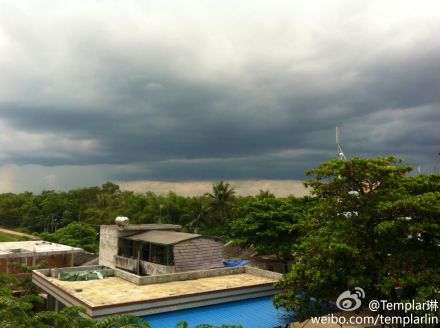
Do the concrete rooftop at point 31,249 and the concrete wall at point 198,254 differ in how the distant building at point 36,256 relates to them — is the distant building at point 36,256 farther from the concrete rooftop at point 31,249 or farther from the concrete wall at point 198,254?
the concrete wall at point 198,254

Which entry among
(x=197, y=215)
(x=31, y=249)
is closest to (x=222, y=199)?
(x=197, y=215)

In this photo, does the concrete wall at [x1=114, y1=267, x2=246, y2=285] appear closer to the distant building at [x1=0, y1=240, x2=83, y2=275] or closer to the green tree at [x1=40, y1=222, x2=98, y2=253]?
the distant building at [x1=0, y1=240, x2=83, y2=275]

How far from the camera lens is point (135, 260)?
28.7m

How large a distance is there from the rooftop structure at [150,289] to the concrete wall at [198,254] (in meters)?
1.52

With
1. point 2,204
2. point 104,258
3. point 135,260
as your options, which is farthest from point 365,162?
point 2,204

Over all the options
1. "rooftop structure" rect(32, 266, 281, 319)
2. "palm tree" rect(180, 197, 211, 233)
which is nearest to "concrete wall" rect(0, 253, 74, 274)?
"rooftop structure" rect(32, 266, 281, 319)

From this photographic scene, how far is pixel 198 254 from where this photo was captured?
27.9m

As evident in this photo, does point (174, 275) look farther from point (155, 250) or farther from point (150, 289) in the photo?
point (155, 250)

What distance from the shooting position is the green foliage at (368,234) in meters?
15.5

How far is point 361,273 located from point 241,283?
386 inches

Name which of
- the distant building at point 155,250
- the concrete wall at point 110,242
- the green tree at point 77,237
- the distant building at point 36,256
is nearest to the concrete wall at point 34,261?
the distant building at point 36,256

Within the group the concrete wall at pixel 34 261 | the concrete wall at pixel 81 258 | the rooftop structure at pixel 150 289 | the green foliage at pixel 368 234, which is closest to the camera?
the green foliage at pixel 368 234

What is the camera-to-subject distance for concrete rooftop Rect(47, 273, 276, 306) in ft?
66.7

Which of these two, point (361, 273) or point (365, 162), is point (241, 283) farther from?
point (365, 162)
